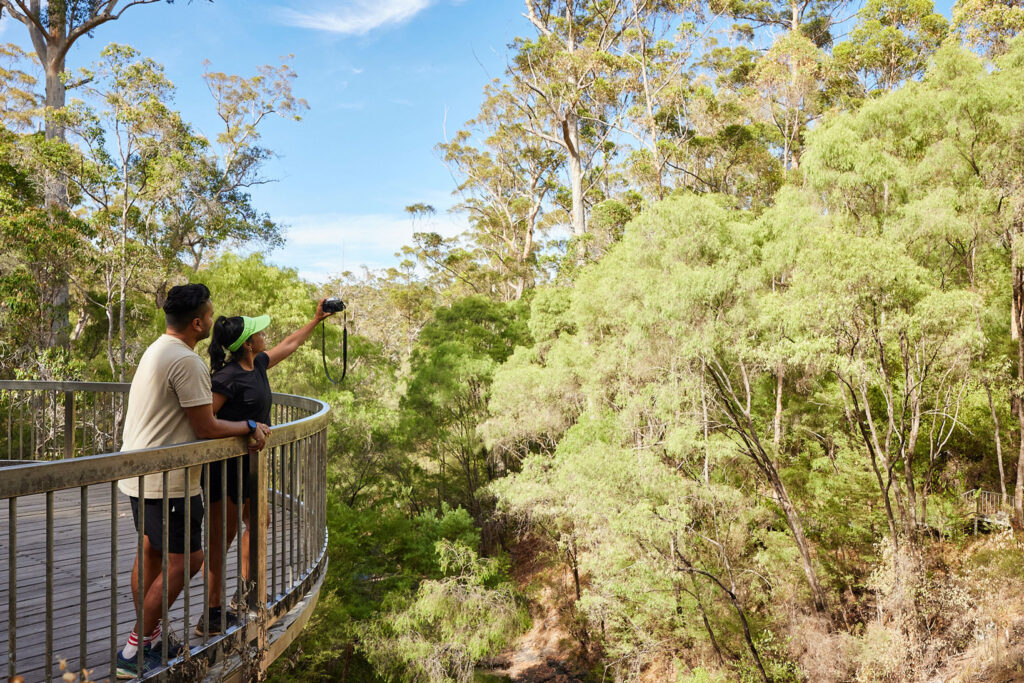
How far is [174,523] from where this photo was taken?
2248mm

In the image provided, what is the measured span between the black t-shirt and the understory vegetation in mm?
8743

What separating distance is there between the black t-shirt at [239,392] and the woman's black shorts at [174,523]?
1.61ft

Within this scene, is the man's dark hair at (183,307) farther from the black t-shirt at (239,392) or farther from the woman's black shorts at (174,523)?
the woman's black shorts at (174,523)

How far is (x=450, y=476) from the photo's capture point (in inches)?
864

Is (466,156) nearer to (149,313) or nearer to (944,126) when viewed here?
(149,313)

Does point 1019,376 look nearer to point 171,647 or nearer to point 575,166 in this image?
point 575,166

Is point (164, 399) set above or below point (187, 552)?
above

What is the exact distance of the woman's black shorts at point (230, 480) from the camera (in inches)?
99.4

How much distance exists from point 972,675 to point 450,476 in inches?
600

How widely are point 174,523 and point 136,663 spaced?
0.46 m

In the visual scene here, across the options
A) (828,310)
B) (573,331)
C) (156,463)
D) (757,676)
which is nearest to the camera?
(156,463)

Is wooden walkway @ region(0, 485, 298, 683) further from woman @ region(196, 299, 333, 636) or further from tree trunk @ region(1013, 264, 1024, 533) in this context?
tree trunk @ region(1013, 264, 1024, 533)

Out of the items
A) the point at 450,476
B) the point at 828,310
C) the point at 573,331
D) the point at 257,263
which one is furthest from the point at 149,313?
the point at 828,310

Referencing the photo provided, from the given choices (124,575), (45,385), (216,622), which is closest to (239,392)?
(216,622)
